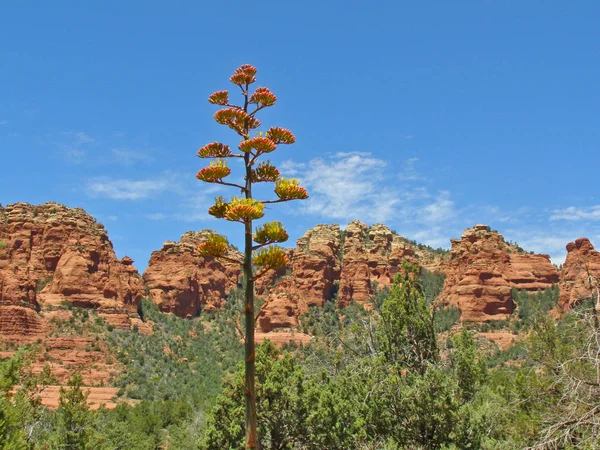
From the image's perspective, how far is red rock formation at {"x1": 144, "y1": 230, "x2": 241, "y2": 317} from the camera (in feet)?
367

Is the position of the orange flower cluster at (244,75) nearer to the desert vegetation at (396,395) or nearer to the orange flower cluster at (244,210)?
the orange flower cluster at (244,210)

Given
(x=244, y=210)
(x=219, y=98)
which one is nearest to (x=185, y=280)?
(x=219, y=98)

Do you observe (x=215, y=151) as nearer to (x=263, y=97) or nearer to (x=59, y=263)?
(x=263, y=97)

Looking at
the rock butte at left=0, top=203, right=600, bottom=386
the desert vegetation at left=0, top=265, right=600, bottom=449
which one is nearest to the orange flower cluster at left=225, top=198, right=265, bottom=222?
the desert vegetation at left=0, top=265, right=600, bottom=449

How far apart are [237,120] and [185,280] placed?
109574 millimetres

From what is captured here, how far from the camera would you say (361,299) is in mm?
112562

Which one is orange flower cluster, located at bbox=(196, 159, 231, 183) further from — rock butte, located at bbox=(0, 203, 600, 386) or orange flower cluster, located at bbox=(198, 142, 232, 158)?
rock butte, located at bbox=(0, 203, 600, 386)

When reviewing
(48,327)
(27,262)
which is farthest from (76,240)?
(48,327)

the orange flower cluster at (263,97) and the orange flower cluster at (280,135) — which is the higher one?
the orange flower cluster at (263,97)

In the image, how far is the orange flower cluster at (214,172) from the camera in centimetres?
666

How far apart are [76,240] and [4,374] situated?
8887cm

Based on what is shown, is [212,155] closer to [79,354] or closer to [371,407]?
[371,407]

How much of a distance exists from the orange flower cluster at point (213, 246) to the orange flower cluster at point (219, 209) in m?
0.25

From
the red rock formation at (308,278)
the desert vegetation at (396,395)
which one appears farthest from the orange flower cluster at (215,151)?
the red rock formation at (308,278)
